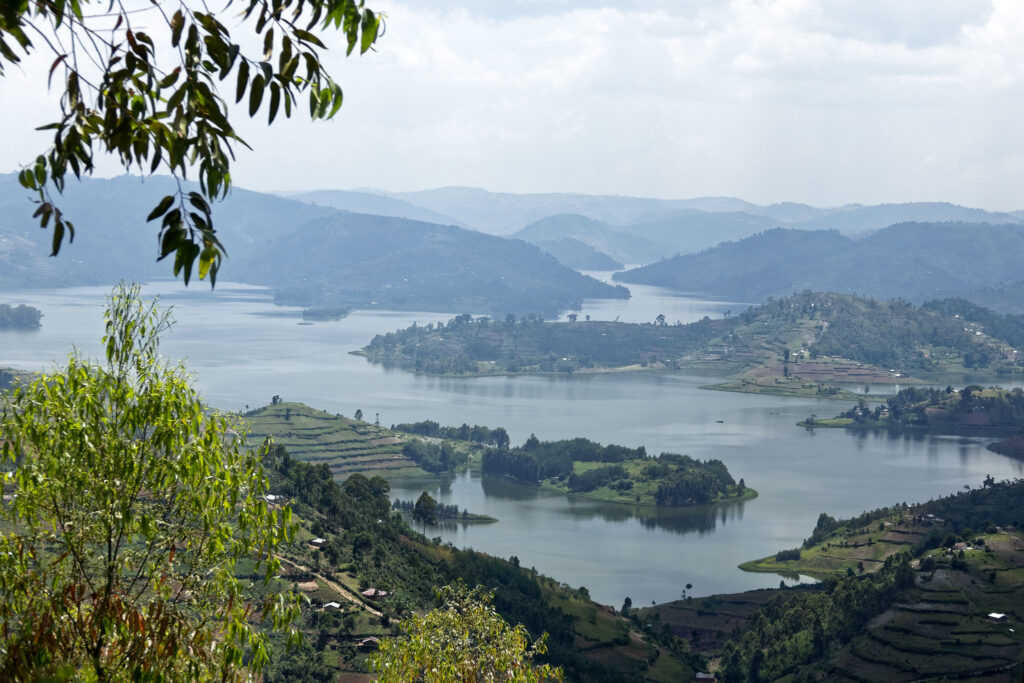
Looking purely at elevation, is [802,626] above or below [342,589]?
below

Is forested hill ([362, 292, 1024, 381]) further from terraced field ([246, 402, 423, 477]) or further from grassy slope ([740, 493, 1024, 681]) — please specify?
grassy slope ([740, 493, 1024, 681])

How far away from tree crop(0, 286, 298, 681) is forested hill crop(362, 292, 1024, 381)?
128 meters

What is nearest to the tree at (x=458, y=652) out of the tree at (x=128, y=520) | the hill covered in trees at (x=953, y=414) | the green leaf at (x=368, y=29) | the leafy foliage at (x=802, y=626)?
the tree at (x=128, y=520)

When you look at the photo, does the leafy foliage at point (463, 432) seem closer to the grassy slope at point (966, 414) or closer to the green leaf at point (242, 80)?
the grassy slope at point (966, 414)

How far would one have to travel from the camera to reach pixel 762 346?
477 feet

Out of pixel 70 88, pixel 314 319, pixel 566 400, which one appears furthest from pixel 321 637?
pixel 314 319

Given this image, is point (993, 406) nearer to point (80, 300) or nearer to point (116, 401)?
point (116, 401)

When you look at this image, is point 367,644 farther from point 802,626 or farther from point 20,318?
point 20,318

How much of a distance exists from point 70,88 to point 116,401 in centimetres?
271

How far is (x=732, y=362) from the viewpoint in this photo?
141125mm

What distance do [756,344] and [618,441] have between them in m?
A: 60.9

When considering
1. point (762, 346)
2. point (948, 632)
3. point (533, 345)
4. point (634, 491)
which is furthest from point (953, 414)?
point (948, 632)

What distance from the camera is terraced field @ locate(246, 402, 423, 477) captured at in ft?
262

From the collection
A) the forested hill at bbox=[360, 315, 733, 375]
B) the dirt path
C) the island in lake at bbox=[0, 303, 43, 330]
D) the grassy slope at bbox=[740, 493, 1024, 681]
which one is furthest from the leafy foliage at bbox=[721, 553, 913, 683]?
the island in lake at bbox=[0, 303, 43, 330]
